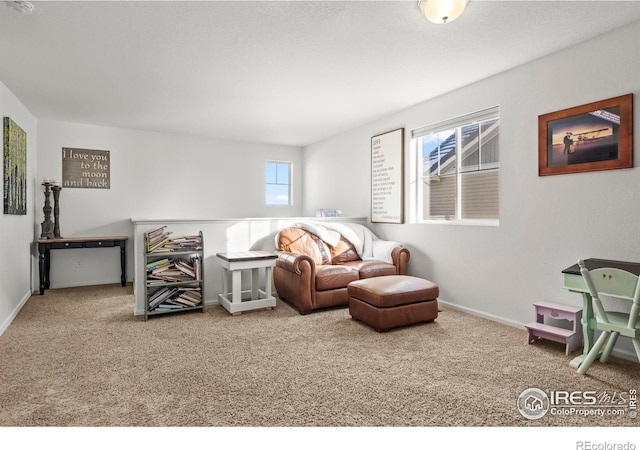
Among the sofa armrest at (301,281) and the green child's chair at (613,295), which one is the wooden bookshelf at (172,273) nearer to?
the sofa armrest at (301,281)

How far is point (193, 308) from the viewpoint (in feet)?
12.5

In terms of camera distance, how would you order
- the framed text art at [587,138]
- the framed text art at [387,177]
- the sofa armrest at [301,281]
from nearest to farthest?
the framed text art at [587,138], the sofa armrest at [301,281], the framed text art at [387,177]

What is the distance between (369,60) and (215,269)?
9.21 ft

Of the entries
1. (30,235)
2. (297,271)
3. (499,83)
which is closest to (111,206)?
(30,235)

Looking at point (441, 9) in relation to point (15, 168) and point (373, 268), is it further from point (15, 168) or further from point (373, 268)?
point (15, 168)

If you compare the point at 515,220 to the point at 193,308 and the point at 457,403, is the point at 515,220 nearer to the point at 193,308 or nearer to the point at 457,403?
the point at 457,403

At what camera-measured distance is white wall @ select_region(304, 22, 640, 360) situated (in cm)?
263

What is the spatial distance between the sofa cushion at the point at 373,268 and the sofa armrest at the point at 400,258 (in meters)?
0.07

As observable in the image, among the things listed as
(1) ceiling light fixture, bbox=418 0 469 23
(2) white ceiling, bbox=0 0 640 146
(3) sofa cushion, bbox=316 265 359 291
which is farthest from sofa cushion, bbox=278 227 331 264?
(1) ceiling light fixture, bbox=418 0 469 23

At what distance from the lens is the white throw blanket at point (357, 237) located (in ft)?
14.7

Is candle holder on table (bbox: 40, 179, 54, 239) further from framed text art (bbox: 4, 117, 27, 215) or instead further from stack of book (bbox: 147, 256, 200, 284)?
stack of book (bbox: 147, 256, 200, 284)

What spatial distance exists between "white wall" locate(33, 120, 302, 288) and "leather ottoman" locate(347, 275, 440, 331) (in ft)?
11.9

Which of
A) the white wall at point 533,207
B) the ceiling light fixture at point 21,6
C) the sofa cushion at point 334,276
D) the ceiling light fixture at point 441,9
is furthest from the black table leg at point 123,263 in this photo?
the ceiling light fixture at point 441,9

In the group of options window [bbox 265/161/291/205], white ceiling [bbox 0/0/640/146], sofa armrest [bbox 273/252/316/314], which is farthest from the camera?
window [bbox 265/161/291/205]
